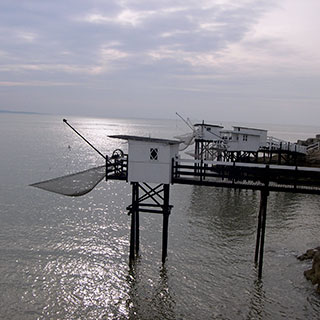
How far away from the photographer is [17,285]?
19453 millimetres

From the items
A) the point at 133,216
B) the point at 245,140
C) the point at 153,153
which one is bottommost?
the point at 133,216

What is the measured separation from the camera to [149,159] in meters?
20.1

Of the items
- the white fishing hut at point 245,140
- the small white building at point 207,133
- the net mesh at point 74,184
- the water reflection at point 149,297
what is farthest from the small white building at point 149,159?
the small white building at point 207,133

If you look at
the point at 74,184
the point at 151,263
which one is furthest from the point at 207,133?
the point at 151,263

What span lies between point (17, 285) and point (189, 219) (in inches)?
656

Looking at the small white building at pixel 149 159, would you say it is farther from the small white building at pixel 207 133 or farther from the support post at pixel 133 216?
the small white building at pixel 207 133

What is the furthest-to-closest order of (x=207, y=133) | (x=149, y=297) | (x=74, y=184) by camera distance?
1. (x=207, y=133)
2. (x=74, y=184)
3. (x=149, y=297)

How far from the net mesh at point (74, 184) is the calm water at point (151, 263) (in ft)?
14.3

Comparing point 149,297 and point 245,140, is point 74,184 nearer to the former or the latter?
point 149,297

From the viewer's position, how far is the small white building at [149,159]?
19.9 m

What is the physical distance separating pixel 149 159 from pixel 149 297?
7327mm

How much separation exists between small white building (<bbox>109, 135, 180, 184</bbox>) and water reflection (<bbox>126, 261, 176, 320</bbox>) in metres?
5.65

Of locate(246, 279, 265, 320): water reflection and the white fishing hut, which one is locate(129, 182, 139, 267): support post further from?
the white fishing hut

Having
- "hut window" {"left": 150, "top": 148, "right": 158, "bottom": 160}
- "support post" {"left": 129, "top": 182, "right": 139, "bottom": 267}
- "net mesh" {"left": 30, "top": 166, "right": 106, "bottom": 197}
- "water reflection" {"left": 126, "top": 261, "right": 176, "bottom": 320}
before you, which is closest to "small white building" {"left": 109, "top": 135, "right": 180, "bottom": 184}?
"hut window" {"left": 150, "top": 148, "right": 158, "bottom": 160}
